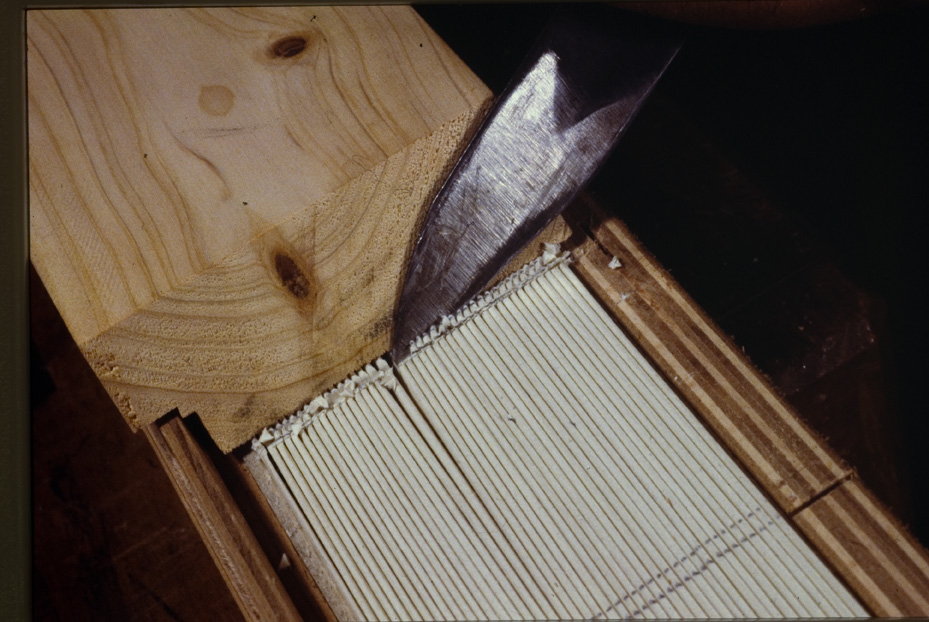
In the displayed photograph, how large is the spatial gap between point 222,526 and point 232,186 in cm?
36

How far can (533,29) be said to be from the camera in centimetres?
86

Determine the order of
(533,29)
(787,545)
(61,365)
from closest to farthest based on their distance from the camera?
(787,545) < (533,29) < (61,365)

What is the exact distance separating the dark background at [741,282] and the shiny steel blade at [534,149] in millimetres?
171

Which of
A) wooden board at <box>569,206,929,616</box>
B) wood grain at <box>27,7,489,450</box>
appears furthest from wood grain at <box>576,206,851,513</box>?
wood grain at <box>27,7,489,450</box>

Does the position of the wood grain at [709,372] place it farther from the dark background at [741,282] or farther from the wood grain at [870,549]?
the dark background at [741,282]

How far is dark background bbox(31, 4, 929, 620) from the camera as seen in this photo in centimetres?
89

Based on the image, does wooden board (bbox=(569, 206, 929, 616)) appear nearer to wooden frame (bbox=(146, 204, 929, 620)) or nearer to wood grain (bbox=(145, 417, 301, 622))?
wooden frame (bbox=(146, 204, 929, 620))

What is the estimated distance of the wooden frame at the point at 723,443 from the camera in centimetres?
62

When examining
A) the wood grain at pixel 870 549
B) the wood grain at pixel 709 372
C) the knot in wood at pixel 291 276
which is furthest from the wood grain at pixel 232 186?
the wood grain at pixel 870 549

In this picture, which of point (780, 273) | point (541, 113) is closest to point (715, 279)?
point (780, 273)

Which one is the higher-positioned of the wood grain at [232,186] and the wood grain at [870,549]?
the wood grain at [232,186]

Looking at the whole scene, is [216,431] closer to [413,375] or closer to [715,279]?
[413,375]

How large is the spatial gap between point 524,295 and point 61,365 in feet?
2.42

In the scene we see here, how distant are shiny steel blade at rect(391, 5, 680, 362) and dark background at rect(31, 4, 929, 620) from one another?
0.17m
